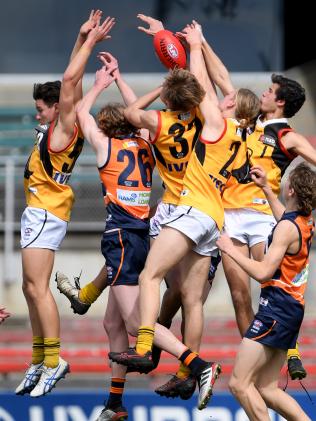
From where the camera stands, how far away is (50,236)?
8273mm

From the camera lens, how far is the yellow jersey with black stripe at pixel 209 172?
7.65 meters

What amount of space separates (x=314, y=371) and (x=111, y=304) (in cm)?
368

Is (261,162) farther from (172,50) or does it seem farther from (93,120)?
(93,120)

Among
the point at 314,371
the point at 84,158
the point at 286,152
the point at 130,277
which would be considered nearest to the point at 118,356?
the point at 130,277

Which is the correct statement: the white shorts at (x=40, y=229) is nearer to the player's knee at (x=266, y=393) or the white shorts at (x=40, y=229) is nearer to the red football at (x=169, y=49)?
the red football at (x=169, y=49)

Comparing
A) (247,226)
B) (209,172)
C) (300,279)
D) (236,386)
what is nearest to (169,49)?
(209,172)

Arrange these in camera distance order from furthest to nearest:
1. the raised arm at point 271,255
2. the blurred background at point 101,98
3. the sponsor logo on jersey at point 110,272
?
1. the blurred background at point 101,98
2. the sponsor logo on jersey at point 110,272
3. the raised arm at point 271,255

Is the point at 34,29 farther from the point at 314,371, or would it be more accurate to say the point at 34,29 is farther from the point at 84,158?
the point at 314,371

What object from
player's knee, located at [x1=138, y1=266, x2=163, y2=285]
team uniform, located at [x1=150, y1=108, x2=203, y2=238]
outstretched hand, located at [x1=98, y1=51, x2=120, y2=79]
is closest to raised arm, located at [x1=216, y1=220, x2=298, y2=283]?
player's knee, located at [x1=138, y1=266, x2=163, y2=285]

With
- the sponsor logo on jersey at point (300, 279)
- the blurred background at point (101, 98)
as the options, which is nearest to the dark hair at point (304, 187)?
the sponsor logo on jersey at point (300, 279)

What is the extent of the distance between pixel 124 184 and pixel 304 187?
1.22m

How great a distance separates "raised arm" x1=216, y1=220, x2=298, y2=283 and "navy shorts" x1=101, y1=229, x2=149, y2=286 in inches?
31.6

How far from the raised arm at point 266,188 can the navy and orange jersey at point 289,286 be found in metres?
0.26

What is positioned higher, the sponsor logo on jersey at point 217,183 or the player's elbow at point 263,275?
the sponsor logo on jersey at point 217,183
